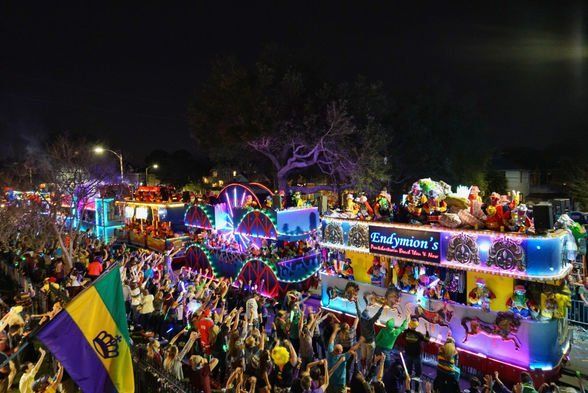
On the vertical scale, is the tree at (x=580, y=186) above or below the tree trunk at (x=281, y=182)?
below

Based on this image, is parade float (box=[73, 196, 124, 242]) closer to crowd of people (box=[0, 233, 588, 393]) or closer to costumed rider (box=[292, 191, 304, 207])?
costumed rider (box=[292, 191, 304, 207])

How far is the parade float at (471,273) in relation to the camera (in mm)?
8672

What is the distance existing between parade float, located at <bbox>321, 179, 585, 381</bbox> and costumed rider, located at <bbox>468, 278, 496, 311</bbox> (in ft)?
0.08

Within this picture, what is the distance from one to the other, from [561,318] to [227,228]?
1384 cm

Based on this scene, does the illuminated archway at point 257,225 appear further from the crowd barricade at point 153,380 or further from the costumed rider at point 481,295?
the crowd barricade at point 153,380

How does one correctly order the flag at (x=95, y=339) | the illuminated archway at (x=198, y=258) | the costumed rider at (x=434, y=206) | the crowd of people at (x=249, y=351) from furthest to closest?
the illuminated archway at (x=198, y=258), the costumed rider at (x=434, y=206), the crowd of people at (x=249, y=351), the flag at (x=95, y=339)

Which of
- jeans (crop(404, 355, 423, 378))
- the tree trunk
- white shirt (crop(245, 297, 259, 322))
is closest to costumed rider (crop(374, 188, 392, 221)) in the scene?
jeans (crop(404, 355, 423, 378))

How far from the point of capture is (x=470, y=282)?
34.0 feet

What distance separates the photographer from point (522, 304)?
9000 mm

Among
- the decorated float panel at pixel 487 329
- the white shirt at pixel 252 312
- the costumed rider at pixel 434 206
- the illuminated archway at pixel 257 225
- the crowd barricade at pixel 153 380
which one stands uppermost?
the costumed rider at pixel 434 206

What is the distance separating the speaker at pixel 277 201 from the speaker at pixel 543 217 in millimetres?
9883

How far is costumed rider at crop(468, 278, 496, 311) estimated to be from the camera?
957 centimetres

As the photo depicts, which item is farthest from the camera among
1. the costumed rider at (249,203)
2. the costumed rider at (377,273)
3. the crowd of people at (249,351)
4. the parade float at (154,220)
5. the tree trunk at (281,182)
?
the tree trunk at (281,182)

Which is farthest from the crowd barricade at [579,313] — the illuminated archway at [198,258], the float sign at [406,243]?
the illuminated archway at [198,258]
